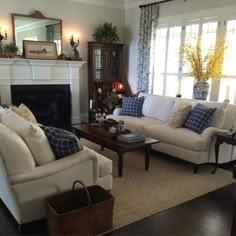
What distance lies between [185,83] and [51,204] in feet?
13.9

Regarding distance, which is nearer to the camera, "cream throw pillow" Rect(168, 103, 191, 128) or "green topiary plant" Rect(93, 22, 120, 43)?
"cream throw pillow" Rect(168, 103, 191, 128)

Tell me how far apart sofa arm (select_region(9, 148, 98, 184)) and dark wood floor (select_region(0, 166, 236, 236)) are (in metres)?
0.50

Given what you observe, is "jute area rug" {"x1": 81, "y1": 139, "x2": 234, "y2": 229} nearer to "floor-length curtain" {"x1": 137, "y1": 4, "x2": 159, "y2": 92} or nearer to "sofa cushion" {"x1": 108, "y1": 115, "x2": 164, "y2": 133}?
"sofa cushion" {"x1": 108, "y1": 115, "x2": 164, "y2": 133}

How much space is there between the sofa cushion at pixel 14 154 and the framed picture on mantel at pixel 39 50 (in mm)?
3760

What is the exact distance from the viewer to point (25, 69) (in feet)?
18.1

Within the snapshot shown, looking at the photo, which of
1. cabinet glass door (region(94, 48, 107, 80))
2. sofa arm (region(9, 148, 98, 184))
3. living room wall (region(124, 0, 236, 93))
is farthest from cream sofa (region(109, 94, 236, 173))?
cabinet glass door (region(94, 48, 107, 80))

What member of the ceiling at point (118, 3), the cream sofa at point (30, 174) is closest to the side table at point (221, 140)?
the cream sofa at point (30, 174)

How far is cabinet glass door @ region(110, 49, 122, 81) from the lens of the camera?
654 centimetres

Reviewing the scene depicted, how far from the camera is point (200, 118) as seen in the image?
380 cm

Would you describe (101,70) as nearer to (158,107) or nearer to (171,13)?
(171,13)

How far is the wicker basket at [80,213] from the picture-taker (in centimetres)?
198

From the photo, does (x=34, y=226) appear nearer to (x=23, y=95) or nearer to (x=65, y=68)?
(x=23, y=95)

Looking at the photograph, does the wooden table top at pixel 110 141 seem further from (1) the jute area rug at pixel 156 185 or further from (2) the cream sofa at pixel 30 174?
(2) the cream sofa at pixel 30 174

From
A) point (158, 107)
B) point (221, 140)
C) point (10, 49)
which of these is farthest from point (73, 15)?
point (221, 140)
